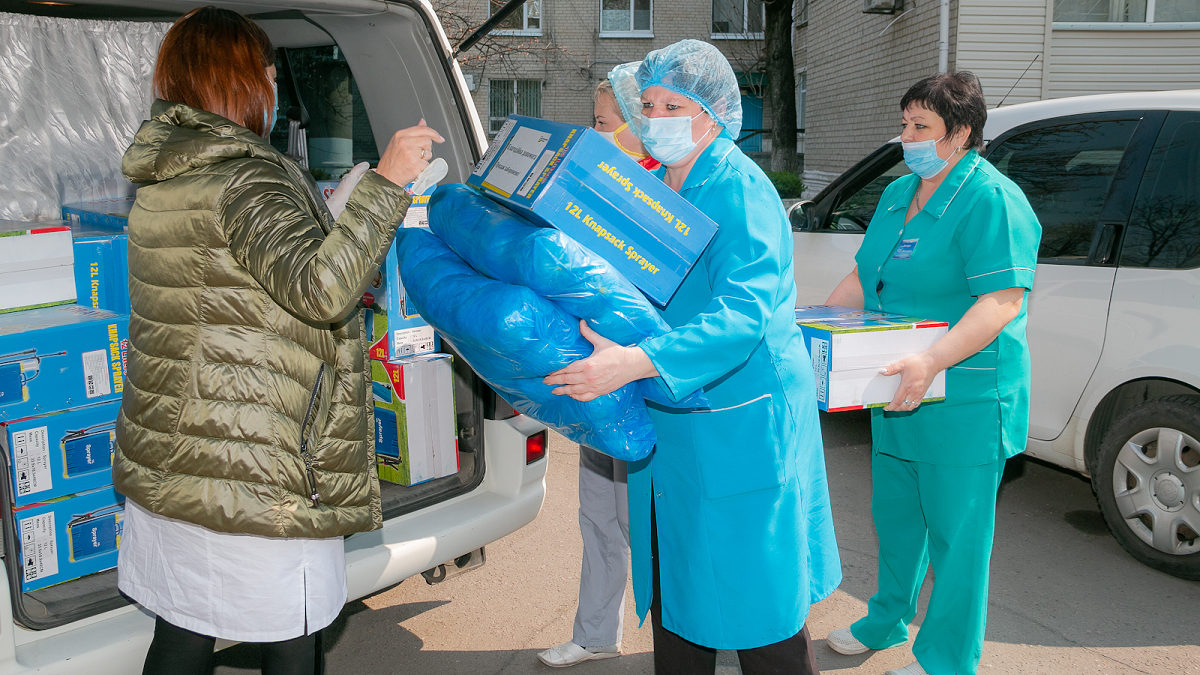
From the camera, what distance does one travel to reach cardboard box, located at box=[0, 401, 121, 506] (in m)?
2.40

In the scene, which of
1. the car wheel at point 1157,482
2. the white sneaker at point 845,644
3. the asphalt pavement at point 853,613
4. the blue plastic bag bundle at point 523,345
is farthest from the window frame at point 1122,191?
the blue plastic bag bundle at point 523,345

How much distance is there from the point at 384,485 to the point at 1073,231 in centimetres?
321

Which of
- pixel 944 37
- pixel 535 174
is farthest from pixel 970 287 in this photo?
pixel 944 37

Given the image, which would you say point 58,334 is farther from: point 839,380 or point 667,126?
point 839,380

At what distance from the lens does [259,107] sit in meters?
1.97

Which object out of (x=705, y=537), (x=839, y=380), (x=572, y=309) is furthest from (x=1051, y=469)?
(x=572, y=309)

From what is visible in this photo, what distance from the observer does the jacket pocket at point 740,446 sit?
2.12 meters

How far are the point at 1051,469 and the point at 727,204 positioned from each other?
4016mm

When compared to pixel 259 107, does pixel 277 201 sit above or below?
below

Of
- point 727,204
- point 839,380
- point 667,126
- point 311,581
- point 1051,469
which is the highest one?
point 667,126

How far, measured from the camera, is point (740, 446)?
83.5 inches

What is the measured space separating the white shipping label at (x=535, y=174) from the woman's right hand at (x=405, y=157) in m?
0.21

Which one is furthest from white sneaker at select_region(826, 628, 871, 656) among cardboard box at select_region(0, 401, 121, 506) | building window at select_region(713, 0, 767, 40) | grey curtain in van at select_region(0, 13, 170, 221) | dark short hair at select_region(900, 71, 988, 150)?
building window at select_region(713, 0, 767, 40)

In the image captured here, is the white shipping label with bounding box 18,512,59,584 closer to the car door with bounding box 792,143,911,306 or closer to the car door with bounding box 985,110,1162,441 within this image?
the car door with bounding box 792,143,911,306
